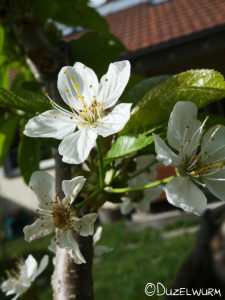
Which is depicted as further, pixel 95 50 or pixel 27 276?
pixel 95 50

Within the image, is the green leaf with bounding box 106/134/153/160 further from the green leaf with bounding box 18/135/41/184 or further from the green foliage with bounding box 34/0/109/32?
the green foliage with bounding box 34/0/109/32

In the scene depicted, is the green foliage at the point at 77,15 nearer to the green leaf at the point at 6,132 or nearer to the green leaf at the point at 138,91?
the green leaf at the point at 6,132

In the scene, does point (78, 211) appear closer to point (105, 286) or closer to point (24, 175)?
point (24, 175)

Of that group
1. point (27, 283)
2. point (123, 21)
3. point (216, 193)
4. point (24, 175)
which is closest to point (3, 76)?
point (24, 175)

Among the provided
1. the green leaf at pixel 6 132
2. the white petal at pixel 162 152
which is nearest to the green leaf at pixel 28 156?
the green leaf at pixel 6 132

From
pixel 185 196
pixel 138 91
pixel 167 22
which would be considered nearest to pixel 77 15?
pixel 138 91

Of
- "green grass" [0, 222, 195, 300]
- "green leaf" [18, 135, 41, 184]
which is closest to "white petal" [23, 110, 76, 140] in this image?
"green leaf" [18, 135, 41, 184]

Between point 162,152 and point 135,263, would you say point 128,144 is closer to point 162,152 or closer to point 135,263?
point 162,152
